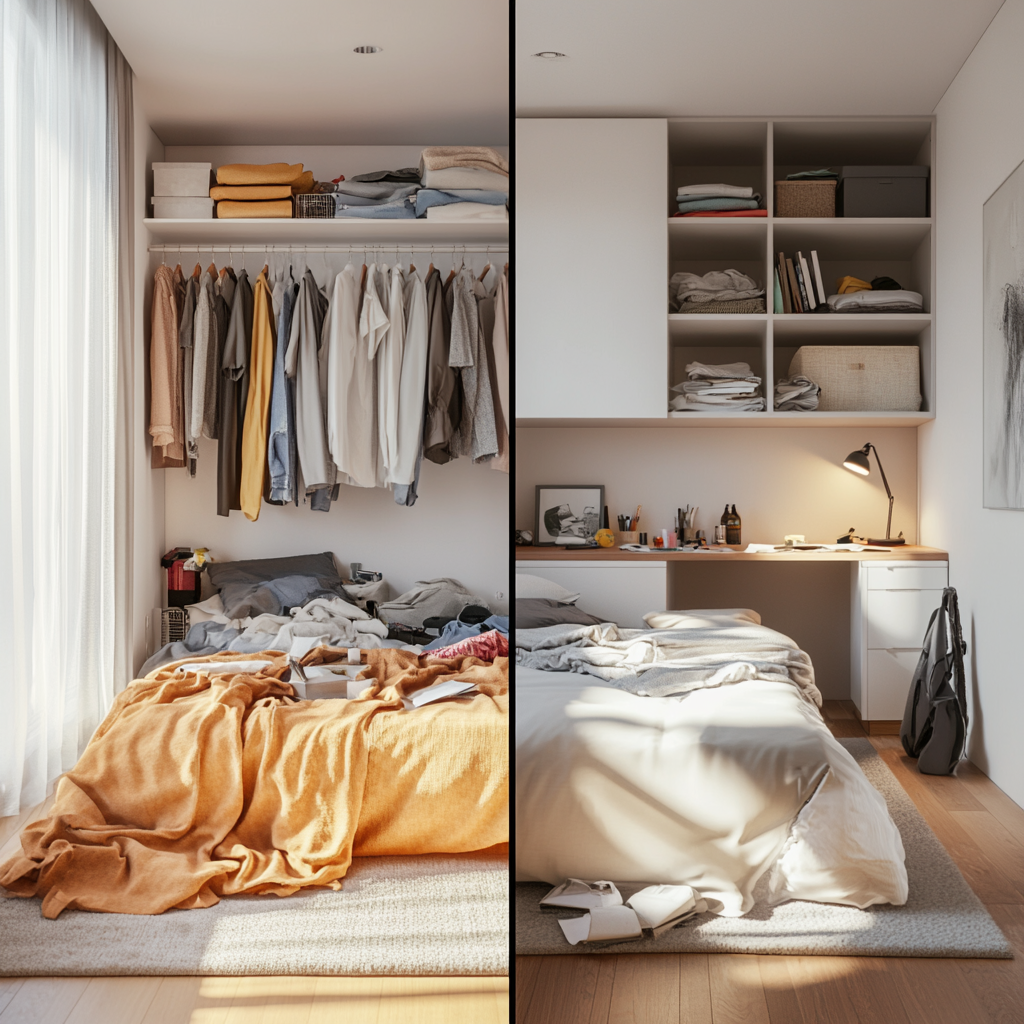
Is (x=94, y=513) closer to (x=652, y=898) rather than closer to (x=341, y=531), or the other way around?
(x=341, y=531)

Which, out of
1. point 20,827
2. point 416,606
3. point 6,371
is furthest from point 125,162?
point 20,827

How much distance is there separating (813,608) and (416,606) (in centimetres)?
182

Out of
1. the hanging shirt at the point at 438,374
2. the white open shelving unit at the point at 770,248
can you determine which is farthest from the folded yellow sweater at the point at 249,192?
the white open shelving unit at the point at 770,248

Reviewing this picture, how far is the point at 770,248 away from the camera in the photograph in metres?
0.76

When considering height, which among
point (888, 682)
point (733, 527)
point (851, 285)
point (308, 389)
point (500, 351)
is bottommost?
point (888, 682)

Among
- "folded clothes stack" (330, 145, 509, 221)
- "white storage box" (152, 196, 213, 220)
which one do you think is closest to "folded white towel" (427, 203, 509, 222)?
"folded clothes stack" (330, 145, 509, 221)

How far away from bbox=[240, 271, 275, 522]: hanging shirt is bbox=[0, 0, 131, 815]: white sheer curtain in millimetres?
351

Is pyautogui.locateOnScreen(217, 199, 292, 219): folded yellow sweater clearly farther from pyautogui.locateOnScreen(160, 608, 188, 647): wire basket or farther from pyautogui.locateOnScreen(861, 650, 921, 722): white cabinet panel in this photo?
pyautogui.locateOnScreen(861, 650, 921, 722): white cabinet panel

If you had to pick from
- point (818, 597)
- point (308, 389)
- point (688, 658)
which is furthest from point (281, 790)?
point (308, 389)

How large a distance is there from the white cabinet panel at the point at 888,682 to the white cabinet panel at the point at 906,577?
6cm

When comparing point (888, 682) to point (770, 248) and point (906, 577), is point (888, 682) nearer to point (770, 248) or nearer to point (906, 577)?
point (906, 577)

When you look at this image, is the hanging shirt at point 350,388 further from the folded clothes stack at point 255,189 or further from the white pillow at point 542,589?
the white pillow at point 542,589

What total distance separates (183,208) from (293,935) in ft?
6.77

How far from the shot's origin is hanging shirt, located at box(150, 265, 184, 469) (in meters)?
2.43
